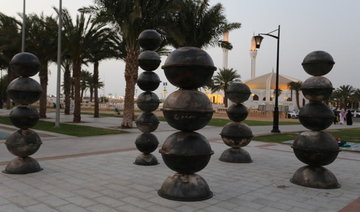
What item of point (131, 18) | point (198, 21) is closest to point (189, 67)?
point (131, 18)

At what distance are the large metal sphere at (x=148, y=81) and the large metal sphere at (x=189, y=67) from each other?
9.17ft

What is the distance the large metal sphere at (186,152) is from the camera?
16.3 feet

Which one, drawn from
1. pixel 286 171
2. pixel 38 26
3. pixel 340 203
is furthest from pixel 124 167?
pixel 38 26

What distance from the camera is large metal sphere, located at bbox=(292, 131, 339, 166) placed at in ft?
20.1

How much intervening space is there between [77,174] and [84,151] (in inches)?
135

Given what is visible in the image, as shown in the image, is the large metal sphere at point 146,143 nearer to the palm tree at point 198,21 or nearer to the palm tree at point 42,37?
the palm tree at point 198,21

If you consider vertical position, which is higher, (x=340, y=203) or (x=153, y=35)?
(x=153, y=35)

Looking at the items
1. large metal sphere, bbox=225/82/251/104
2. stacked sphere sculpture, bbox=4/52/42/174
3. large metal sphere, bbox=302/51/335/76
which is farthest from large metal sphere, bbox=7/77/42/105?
large metal sphere, bbox=302/51/335/76

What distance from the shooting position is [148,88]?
801 centimetres

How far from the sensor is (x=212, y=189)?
5.81 m

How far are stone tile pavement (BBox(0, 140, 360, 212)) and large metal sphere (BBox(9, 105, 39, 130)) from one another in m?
1.07

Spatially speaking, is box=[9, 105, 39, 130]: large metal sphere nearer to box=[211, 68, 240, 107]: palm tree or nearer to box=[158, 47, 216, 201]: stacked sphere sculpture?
box=[158, 47, 216, 201]: stacked sphere sculpture

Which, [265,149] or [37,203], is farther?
[265,149]

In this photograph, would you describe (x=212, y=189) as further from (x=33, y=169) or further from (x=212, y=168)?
(x=33, y=169)
